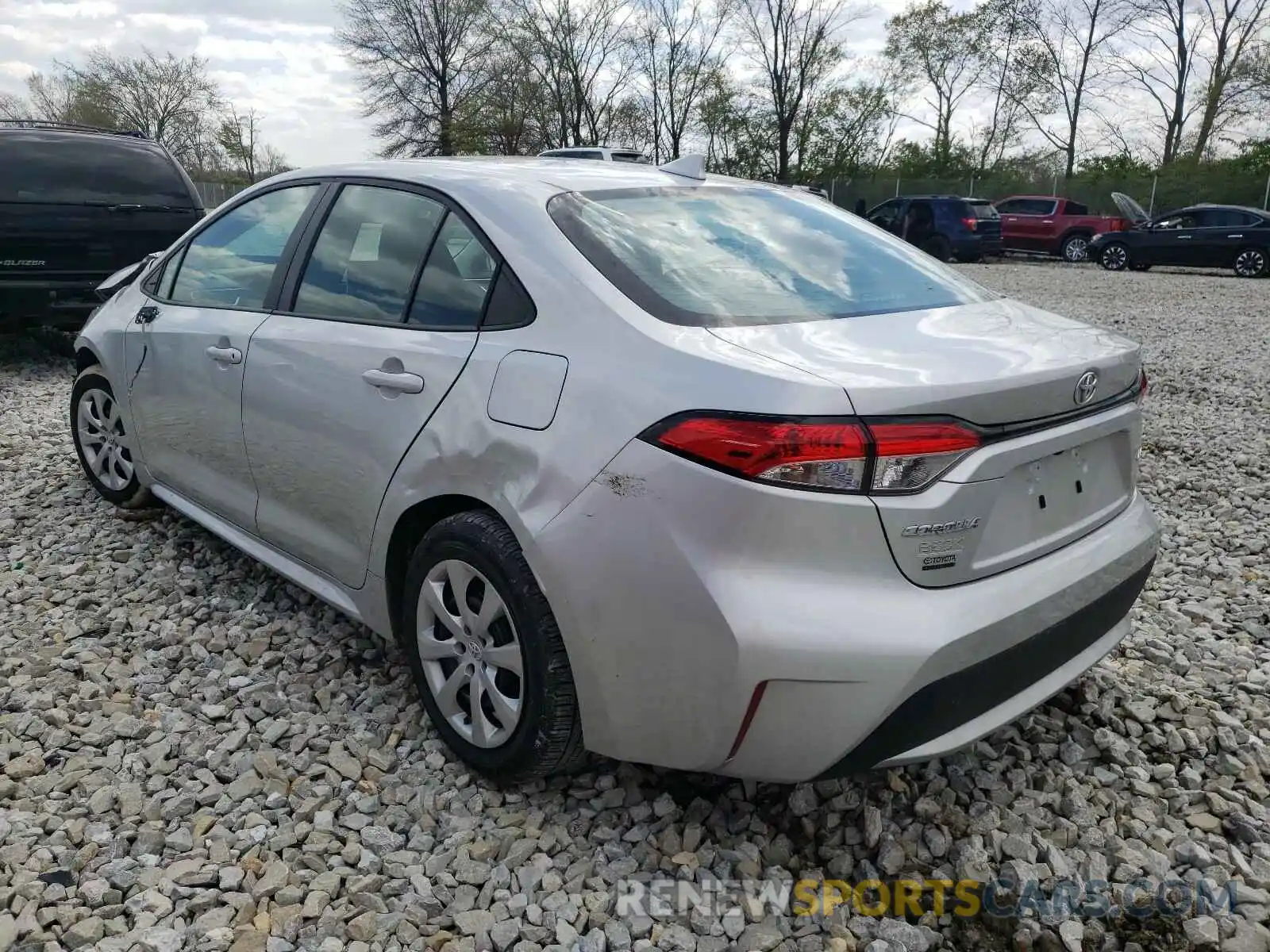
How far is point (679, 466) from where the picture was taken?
1863mm

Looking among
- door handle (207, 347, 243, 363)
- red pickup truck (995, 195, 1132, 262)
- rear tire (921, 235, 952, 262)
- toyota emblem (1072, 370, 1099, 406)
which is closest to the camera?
toyota emblem (1072, 370, 1099, 406)

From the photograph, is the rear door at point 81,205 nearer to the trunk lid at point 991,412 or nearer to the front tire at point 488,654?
the front tire at point 488,654

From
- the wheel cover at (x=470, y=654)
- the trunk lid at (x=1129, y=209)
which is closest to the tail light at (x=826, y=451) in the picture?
the wheel cover at (x=470, y=654)

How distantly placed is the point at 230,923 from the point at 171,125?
54.7 meters

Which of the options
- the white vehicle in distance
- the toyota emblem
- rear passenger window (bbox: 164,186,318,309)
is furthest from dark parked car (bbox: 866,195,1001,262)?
the toyota emblem

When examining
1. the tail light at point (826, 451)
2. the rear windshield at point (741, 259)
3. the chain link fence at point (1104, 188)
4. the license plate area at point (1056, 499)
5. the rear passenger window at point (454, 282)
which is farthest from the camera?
the chain link fence at point (1104, 188)

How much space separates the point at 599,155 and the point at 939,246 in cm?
2031

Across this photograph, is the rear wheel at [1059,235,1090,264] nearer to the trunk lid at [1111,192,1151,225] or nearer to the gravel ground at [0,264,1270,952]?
the trunk lid at [1111,192,1151,225]

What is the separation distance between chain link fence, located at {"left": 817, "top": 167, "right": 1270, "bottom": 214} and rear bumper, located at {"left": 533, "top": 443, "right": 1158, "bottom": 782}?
2687 cm

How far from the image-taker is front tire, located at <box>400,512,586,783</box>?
7.10 feet

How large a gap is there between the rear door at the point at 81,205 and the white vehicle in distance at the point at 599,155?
4.90 m

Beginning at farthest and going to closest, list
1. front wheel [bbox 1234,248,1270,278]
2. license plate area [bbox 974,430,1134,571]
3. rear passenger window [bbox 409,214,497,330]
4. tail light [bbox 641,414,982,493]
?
front wheel [bbox 1234,248,1270,278] → rear passenger window [bbox 409,214,497,330] → license plate area [bbox 974,430,1134,571] → tail light [bbox 641,414,982,493]

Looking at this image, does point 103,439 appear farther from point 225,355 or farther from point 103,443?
point 225,355

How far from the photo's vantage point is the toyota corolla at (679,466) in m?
1.84
